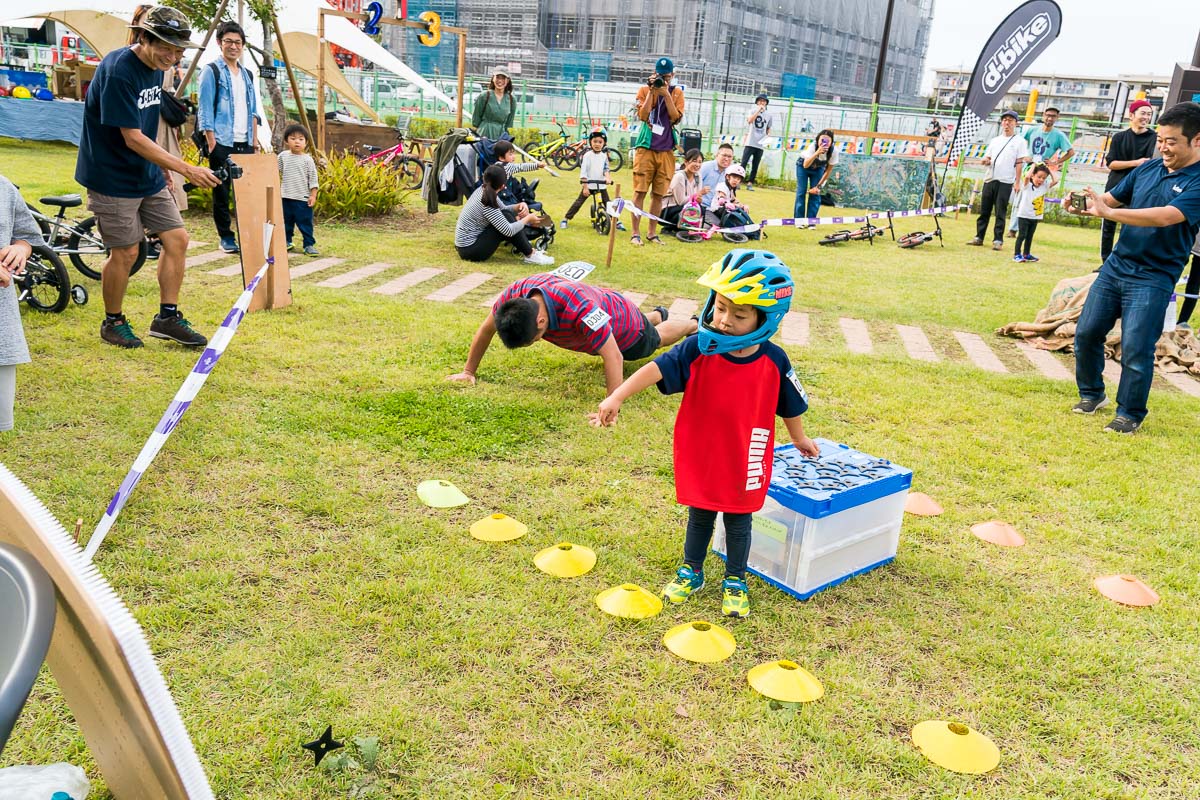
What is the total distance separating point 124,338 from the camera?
565 cm

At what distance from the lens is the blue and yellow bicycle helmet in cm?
287

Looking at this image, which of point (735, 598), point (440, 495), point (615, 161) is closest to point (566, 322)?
point (440, 495)

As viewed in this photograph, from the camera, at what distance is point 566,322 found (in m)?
5.06

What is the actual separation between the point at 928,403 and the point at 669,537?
114 inches

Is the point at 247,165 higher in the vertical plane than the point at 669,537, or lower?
higher

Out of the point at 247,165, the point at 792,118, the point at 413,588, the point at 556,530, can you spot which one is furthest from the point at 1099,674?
the point at 792,118

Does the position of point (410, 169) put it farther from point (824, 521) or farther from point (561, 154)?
point (824, 521)

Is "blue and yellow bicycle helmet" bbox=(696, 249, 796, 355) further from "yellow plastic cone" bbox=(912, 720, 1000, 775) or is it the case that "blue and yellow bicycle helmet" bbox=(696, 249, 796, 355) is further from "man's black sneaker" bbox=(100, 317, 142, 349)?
"man's black sneaker" bbox=(100, 317, 142, 349)

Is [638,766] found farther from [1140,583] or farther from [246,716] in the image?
[1140,583]

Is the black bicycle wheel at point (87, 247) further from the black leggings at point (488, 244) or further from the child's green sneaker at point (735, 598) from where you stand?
the child's green sneaker at point (735, 598)

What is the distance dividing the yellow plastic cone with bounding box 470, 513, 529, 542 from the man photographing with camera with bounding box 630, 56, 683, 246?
24.6 feet

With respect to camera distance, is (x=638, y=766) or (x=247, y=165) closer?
(x=638, y=766)

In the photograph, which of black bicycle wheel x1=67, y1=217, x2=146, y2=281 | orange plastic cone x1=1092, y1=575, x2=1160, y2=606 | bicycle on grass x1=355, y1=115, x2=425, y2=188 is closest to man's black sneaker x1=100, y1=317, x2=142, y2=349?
black bicycle wheel x1=67, y1=217, x2=146, y2=281

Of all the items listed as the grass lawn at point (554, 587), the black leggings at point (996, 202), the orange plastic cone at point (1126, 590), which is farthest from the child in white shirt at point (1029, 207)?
the orange plastic cone at point (1126, 590)
